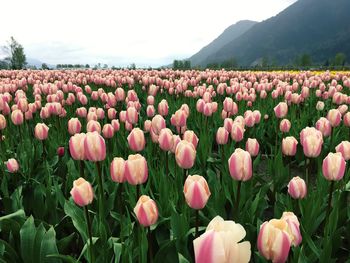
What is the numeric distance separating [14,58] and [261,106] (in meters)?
53.8

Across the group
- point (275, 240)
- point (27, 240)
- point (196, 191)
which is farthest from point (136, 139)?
point (275, 240)

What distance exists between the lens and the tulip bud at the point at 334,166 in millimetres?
2424

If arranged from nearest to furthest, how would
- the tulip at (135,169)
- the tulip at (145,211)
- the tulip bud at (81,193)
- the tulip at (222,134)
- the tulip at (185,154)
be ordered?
the tulip at (145,211), the tulip bud at (81,193), the tulip at (135,169), the tulip at (185,154), the tulip at (222,134)

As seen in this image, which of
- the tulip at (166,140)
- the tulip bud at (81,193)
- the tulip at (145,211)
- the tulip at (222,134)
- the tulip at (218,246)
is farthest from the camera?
the tulip at (222,134)

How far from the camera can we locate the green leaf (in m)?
2.46

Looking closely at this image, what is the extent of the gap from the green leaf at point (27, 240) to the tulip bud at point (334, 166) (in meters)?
2.07

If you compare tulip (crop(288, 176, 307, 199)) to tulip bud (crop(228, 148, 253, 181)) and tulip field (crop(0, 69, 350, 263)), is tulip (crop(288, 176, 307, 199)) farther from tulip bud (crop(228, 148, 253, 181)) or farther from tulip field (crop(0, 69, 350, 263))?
tulip bud (crop(228, 148, 253, 181))

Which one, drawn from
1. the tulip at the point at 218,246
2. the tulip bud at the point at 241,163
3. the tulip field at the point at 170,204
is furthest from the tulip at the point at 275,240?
the tulip bud at the point at 241,163

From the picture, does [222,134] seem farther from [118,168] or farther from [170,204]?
[118,168]

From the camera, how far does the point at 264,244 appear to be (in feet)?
5.11

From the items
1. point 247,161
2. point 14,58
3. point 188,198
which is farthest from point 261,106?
point 14,58

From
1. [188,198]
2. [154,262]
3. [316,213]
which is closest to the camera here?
[188,198]

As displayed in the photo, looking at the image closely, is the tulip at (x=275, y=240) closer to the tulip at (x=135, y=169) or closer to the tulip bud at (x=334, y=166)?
the tulip at (x=135, y=169)

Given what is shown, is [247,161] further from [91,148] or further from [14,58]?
[14,58]
